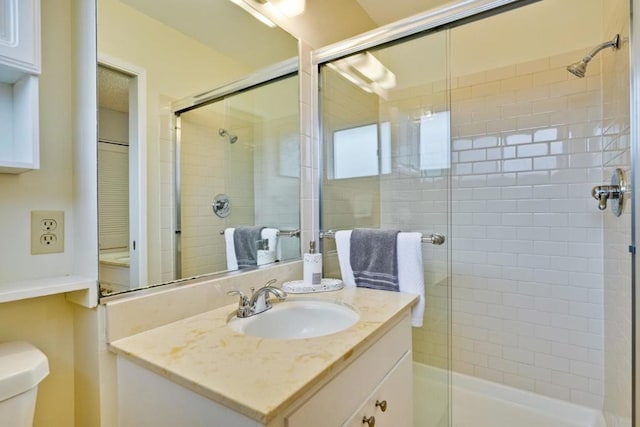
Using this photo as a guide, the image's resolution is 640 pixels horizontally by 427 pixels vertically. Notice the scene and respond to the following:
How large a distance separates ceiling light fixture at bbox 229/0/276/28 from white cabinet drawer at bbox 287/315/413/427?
1373mm

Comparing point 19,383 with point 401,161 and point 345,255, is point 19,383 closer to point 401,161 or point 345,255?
point 345,255

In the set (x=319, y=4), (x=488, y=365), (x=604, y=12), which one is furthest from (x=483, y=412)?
(x=319, y=4)

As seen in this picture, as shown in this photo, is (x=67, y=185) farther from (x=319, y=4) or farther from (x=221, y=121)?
(x=319, y=4)

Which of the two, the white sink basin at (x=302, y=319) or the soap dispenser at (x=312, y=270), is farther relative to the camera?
the soap dispenser at (x=312, y=270)

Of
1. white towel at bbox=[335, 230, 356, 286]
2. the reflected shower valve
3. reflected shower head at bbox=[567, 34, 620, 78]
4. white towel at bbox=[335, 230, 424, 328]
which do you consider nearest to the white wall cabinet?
white towel at bbox=[335, 230, 356, 286]

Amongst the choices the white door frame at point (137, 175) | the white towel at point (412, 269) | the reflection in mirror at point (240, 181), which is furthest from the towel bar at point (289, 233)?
the white door frame at point (137, 175)

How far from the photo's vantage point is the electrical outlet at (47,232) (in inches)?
33.2

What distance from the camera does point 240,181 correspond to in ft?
4.58

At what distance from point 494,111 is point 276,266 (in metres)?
1.61

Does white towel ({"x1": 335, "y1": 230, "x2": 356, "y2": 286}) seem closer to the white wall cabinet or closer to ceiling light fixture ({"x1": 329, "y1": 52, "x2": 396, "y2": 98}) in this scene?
ceiling light fixture ({"x1": 329, "y1": 52, "x2": 396, "y2": 98})

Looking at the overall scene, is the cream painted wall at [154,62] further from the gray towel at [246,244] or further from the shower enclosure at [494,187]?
the shower enclosure at [494,187]

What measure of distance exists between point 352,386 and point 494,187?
5.31 feet

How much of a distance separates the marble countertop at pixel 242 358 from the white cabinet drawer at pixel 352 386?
45 mm

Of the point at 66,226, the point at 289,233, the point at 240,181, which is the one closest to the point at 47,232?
the point at 66,226
